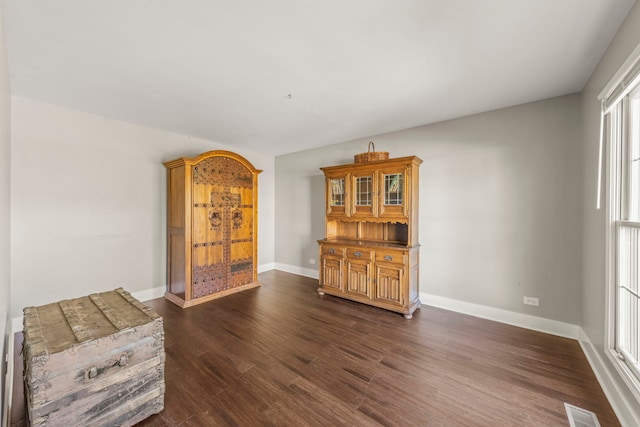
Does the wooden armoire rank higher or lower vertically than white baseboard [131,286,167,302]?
higher

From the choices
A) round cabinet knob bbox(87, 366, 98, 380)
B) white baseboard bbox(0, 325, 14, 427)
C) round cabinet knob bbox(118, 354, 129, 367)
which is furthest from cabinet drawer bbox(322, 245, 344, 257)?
white baseboard bbox(0, 325, 14, 427)

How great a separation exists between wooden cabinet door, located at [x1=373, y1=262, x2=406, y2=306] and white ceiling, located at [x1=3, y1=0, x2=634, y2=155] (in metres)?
1.97

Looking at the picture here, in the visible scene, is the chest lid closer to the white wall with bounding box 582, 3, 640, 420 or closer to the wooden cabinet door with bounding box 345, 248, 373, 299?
the wooden cabinet door with bounding box 345, 248, 373, 299

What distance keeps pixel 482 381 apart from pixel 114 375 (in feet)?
8.48

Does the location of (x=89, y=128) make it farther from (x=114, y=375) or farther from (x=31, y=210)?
(x=114, y=375)

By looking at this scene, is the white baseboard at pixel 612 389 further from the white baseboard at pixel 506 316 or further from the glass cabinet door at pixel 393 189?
the glass cabinet door at pixel 393 189

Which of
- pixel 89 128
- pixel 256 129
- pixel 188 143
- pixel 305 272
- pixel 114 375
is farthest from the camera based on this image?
pixel 305 272

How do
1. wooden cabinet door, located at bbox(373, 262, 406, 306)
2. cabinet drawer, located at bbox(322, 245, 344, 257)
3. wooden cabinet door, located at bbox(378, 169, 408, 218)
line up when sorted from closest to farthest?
wooden cabinet door, located at bbox(373, 262, 406, 306), wooden cabinet door, located at bbox(378, 169, 408, 218), cabinet drawer, located at bbox(322, 245, 344, 257)

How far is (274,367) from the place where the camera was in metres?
2.15

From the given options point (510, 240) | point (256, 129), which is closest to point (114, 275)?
point (256, 129)

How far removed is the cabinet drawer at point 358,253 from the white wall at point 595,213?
2.13 m

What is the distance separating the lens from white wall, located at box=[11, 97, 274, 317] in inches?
109

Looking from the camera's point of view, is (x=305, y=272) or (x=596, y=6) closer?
(x=596, y=6)

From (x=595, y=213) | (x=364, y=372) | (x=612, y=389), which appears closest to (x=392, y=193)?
(x=595, y=213)
